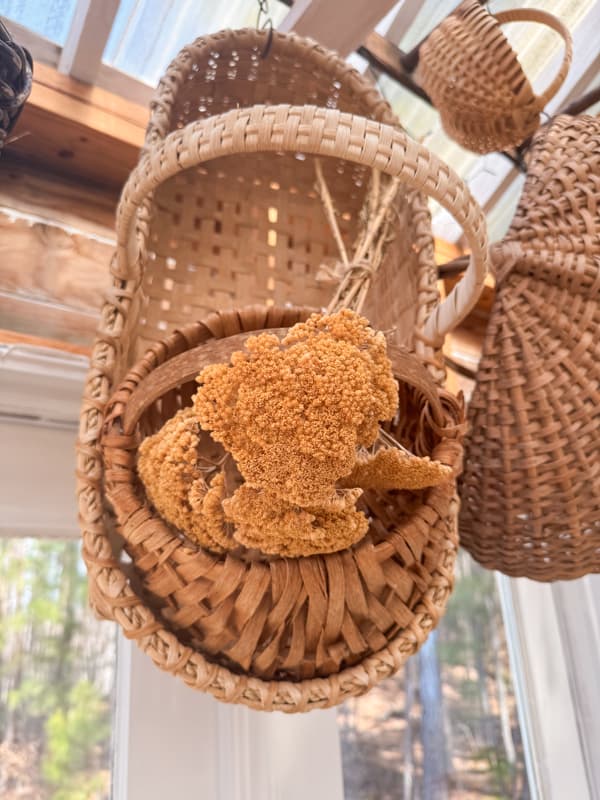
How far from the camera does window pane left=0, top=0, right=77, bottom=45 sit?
0.93m

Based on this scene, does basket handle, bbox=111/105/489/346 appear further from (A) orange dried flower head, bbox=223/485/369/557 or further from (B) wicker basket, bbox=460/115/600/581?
(A) orange dried flower head, bbox=223/485/369/557

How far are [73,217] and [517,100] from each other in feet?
2.24

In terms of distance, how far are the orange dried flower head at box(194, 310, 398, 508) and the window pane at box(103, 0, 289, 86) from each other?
82 cm

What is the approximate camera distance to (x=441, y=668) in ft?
3.82

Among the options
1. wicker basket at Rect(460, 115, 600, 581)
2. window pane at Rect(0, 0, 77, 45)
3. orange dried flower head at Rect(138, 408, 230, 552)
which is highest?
window pane at Rect(0, 0, 77, 45)

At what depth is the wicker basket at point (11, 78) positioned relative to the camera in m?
0.55

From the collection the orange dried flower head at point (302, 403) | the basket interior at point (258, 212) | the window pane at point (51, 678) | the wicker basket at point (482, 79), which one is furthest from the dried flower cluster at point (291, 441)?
the wicker basket at point (482, 79)

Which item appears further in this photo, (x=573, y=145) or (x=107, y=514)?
(x=573, y=145)

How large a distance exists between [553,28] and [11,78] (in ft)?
2.45

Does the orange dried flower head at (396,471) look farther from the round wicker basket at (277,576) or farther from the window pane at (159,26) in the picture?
the window pane at (159,26)

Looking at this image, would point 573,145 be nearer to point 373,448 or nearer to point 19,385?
point 373,448

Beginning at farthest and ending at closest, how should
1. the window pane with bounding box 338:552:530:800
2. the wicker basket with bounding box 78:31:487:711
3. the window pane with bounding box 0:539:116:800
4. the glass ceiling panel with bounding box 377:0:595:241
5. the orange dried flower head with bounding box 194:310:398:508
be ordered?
1. the glass ceiling panel with bounding box 377:0:595:241
2. the window pane with bounding box 338:552:530:800
3. the window pane with bounding box 0:539:116:800
4. the wicker basket with bounding box 78:31:487:711
5. the orange dried flower head with bounding box 194:310:398:508

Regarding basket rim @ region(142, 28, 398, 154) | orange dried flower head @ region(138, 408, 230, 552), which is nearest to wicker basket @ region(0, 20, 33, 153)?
basket rim @ region(142, 28, 398, 154)

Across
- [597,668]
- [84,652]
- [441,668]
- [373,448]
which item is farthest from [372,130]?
[597,668]
